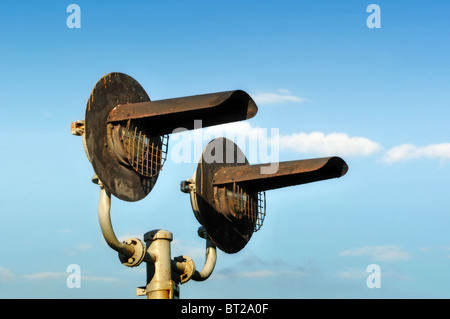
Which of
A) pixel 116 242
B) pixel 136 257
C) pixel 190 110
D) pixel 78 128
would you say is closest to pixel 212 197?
pixel 136 257

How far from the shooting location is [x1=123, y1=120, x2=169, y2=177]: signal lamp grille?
13227 mm

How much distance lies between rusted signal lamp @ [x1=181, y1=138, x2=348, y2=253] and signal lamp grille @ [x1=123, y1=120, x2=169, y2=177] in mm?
818

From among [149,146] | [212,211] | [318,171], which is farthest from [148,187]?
[318,171]

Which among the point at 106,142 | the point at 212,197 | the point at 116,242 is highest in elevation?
the point at 106,142

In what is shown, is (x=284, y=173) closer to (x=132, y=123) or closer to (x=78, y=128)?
(x=132, y=123)

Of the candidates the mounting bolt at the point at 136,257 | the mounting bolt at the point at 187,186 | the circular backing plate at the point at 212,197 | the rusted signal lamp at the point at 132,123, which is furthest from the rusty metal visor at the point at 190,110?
the mounting bolt at the point at 136,257

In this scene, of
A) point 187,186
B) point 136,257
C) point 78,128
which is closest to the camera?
point 78,128

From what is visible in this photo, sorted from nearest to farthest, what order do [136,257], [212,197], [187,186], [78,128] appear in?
[78,128], [136,257], [187,186], [212,197]

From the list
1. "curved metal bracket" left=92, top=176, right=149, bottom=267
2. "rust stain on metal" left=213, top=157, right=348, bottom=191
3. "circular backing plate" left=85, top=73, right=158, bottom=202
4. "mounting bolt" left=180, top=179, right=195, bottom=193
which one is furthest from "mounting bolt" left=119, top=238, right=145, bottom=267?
"rust stain on metal" left=213, top=157, right=348, bottom=191

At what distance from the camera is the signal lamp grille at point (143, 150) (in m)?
13.2

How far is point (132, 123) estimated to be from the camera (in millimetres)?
13312

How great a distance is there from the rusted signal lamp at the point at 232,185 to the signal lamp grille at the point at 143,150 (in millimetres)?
818

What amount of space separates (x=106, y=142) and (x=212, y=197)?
2.60 meters

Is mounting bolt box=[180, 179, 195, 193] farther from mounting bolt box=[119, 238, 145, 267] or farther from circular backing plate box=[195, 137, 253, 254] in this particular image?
mounting bolt box=[119, 238, 145, 267]
